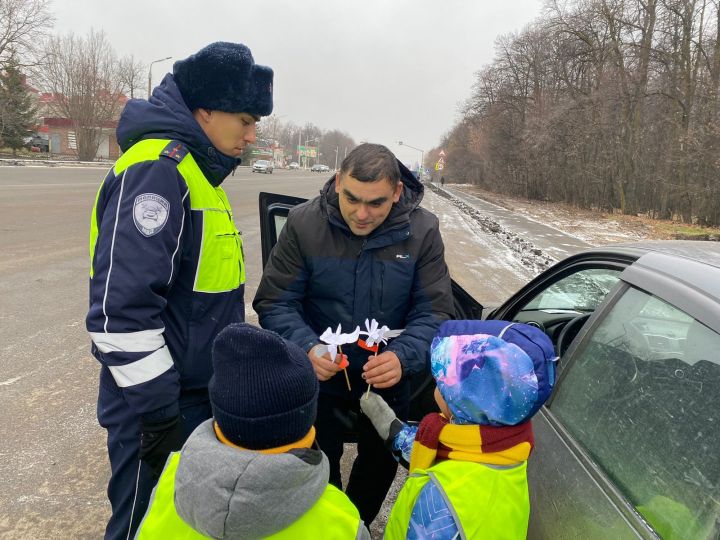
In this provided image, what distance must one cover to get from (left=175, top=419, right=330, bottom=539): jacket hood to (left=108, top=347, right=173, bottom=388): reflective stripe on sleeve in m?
0.49

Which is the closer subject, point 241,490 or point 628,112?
point 241,490

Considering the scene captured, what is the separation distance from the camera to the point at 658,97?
991 inches

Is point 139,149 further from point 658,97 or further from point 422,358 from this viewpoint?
point 658,97

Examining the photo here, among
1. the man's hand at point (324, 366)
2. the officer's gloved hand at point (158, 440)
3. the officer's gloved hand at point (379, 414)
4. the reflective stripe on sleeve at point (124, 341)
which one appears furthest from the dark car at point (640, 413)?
the reflective stripe on sleeve at point (124, 341)

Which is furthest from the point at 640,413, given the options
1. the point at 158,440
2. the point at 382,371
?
the point at 158,440

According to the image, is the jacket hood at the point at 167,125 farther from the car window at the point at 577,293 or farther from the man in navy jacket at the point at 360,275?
the car window at the point at 577,293

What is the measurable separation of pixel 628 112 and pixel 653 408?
28.9 metres

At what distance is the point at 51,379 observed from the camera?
4.04 meters

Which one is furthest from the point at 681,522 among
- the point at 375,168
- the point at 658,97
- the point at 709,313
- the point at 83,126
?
the point at 83,126

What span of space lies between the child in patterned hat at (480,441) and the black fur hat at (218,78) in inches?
45.6

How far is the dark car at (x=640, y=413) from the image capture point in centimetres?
124

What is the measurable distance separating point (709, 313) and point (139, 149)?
173 cm

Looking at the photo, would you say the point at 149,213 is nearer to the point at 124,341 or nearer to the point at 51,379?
the point at 124,341

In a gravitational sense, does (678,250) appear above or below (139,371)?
above
